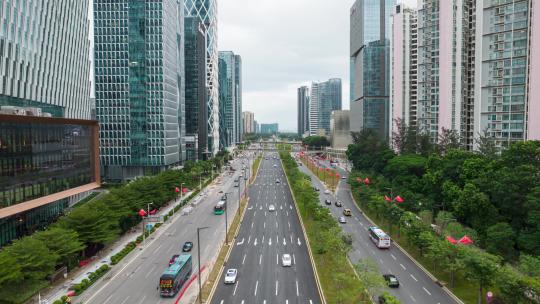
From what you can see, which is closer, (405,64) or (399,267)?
(399,267)

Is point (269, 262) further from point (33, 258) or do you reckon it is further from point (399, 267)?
point (33, 258)

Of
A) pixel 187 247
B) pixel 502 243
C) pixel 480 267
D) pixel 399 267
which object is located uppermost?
pixel 480 267

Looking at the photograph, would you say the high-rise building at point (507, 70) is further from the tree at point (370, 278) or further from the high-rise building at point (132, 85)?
the high-rise building at point (132, 85)

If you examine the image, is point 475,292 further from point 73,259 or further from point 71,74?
point 71,74

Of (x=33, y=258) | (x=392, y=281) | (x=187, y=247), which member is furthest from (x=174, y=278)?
(x=392, y=281)

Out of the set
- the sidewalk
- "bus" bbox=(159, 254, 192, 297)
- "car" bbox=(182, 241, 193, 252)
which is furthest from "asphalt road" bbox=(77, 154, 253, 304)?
the sidewalk

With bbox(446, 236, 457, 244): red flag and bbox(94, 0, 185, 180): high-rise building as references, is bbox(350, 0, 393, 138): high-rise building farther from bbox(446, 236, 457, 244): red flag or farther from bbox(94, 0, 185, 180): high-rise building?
bbox(446, 236, 457, 244): red flag
